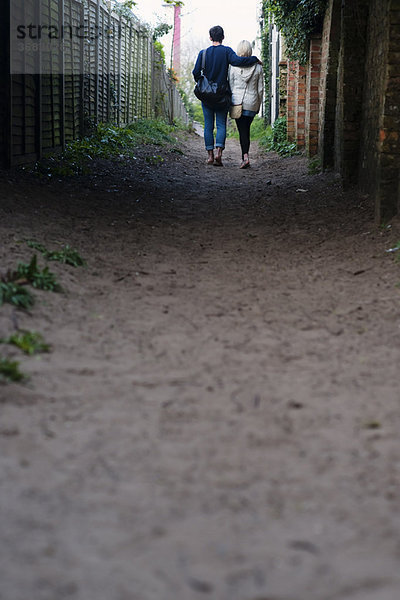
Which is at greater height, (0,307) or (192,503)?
(0,307)

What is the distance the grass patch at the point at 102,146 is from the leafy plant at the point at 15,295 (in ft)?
A: 14.7

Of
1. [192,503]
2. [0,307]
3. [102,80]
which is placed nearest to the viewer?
[192,503]

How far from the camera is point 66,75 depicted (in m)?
9.84

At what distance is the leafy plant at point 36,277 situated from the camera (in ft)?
12.8

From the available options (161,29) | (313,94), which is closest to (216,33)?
(313,94)

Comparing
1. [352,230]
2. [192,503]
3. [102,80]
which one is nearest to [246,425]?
[192,503]

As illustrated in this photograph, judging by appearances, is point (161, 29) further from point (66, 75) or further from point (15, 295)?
point (15, 295)

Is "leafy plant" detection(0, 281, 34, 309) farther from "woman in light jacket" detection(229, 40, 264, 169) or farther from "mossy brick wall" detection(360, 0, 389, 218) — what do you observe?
"woman in light jacket" detection(229, 40, 264, 169)

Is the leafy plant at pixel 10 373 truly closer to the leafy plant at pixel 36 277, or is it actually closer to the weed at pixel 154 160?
the leafy plant at pixel 36 277

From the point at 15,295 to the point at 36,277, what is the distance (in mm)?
382

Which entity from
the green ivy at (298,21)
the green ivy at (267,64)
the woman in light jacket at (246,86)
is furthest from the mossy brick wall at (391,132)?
the green ivy at (267,64)

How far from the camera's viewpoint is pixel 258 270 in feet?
16.3

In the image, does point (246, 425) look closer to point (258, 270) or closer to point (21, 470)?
point (21, 470)

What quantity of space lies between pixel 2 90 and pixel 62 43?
2525 mm
